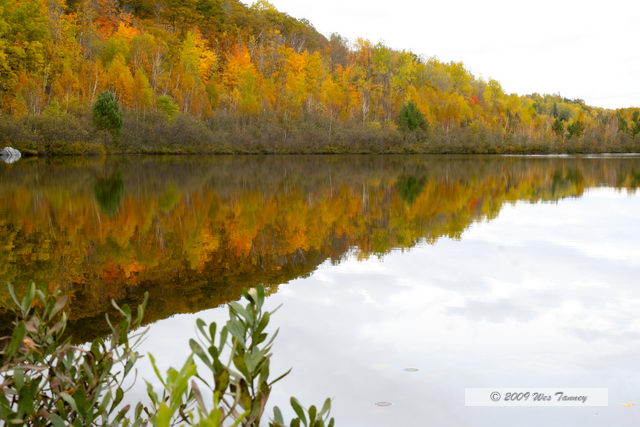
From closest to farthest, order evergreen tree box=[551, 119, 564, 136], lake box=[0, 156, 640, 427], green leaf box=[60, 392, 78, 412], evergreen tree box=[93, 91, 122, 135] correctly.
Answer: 1. green leaf box=[60, 392, 78, 412]
2. lake box=[0, 156, 640, 427]
3. evergreen tree box=[93, 91, 122, 135]
4. evergreen tree box=[551, 119, 564, 136]

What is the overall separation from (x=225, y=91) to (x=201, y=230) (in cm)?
6912

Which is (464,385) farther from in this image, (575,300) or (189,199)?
(189,199)

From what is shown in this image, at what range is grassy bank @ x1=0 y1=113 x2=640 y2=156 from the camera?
4759 cm

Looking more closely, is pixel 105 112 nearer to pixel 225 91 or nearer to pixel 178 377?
pixel 225 91

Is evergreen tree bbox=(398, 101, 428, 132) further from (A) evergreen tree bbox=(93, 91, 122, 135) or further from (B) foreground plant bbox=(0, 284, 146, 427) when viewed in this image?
(B) foreground plant bbox=(0, 284, 146, 427)

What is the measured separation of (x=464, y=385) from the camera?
498 centimetres

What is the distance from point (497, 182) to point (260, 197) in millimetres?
12689

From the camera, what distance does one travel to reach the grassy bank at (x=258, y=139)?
47594 millimetres

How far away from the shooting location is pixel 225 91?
79.4 meters

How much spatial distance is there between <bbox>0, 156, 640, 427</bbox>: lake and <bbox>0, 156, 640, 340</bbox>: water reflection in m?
0.06

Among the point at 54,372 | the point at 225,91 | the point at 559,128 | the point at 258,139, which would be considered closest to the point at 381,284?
the point at 54,372

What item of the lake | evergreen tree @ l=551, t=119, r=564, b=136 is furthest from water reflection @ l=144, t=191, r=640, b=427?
evergreen tree @ l=551, t=119, r=564, b=136

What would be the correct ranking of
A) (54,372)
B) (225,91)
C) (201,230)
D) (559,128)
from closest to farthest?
(54,372)
(201,230)
(225,91)
(559,128)

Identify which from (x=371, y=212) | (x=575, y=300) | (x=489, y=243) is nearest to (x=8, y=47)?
(x=371, y=212)
